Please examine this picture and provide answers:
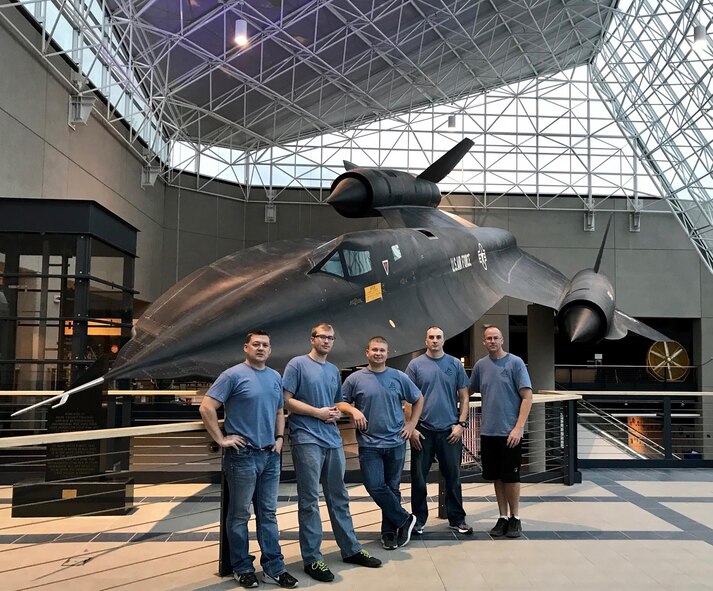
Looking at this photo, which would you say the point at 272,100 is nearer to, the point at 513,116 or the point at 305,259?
the point at 513,116

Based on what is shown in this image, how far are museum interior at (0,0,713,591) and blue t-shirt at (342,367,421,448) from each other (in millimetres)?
1001

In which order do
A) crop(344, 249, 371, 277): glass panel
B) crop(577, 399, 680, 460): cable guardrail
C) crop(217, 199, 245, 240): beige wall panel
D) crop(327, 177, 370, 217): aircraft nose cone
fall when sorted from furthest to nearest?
crop(217, 199, 245, 240): beige wall panel → crop(327, 177, 370, 217): aircraft nose cone → crop(577, 399, 680, 460): cable guardrail → crop(344, 249, 371, 277): glass panel

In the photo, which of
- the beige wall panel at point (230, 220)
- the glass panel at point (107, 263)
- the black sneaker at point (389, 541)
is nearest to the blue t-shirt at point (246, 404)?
the black sneaker at point (389, 541)

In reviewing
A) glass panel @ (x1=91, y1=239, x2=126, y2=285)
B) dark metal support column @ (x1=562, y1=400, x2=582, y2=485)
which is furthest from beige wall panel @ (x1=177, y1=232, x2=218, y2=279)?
dark metal support column @ (x1=562, y1=400, x2=582, y2=485)

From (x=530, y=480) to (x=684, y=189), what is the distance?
21.6 metres

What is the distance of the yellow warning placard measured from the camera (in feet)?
26.5

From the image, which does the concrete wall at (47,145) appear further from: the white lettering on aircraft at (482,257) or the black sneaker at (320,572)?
the black sneaker at (320,572)

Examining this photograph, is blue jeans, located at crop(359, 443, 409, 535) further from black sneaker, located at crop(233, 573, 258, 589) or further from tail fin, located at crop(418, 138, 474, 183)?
tail fin, located at crop(418, 138, 474, 183)

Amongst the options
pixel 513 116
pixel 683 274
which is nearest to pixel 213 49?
pixel 513 116

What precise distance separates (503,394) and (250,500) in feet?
8.56

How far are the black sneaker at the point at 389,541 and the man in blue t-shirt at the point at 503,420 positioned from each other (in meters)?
1.05

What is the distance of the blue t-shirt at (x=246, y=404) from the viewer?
4.53 meters

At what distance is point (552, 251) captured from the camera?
2892 cm

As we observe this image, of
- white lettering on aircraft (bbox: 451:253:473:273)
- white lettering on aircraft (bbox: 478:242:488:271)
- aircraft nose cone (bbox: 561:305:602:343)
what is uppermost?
white lettering on aircraft (bbox: 478:242:488:271)
